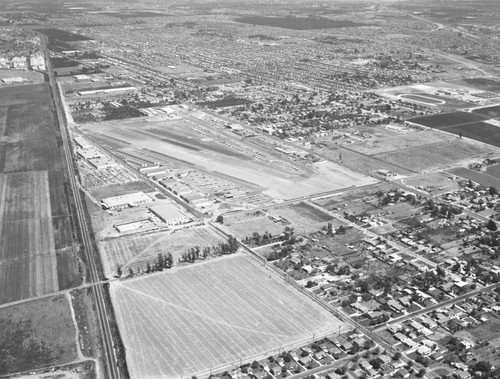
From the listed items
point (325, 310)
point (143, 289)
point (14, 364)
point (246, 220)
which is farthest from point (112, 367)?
point (246, 220)

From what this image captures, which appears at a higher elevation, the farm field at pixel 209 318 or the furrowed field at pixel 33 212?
the furrowed field at pixel 33 212

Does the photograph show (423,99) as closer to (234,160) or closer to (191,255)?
(234,160)

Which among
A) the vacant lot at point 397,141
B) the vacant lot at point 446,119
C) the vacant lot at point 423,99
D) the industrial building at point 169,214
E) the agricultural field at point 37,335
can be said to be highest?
the vacant lot at point 423,99

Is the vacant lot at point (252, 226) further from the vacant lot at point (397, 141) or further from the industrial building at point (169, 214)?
the vacant lot at point (397, 141)

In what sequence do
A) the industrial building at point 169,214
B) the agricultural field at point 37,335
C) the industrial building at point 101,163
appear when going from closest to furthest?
the agricultural field at point 37,335, the industrial building at point 169,214, the industrial building at point 101,163

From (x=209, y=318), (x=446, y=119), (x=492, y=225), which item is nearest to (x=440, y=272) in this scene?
(x=492, y=225)

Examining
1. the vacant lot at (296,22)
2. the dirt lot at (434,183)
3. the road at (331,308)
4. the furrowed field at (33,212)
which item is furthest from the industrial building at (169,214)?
the vacant lot at (296,22)

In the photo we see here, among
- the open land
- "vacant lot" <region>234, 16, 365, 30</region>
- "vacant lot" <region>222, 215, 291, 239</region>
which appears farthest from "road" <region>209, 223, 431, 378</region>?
"vacant lot" <region>234, 16, 365, 30</region>
